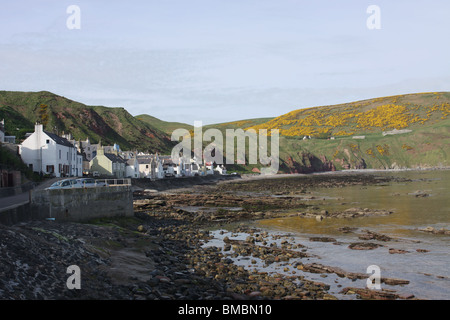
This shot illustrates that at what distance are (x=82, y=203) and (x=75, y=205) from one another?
2.54 ft

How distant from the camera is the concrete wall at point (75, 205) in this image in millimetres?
24931

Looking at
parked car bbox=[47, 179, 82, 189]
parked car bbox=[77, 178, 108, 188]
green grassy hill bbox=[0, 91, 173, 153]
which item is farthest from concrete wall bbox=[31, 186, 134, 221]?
green grassy hill bbox=[0, 91, 173, 153]

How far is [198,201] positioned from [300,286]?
4324cm

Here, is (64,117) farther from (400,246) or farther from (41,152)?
(400,246)

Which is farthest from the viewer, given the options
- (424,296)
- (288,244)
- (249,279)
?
(288,244)

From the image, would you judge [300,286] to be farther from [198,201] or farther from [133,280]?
[198,201]

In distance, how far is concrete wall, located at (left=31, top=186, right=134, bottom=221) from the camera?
27359 mm

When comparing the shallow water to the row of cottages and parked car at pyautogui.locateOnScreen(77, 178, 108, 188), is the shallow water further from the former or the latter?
the row of cottages

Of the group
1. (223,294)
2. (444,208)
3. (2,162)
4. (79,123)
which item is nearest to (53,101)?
(79,123)

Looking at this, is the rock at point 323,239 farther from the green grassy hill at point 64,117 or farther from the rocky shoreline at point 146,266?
the green grassy hill at point 64,117

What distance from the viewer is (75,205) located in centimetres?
2953

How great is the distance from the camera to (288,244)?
1088 inches

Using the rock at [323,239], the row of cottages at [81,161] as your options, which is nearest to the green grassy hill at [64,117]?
the row of cottages at [81,161]

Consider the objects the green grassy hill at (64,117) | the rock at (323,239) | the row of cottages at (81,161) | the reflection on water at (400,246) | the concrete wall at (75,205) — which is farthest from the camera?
the green grassy hill at (64,117)
